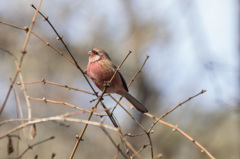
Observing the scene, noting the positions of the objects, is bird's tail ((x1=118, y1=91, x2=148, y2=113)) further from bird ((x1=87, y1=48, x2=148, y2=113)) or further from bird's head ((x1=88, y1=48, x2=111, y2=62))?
bird's head ((x1=88, y1=48, x2=111, y2=62))

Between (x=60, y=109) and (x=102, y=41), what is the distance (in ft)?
10.5

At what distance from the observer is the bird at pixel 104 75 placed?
13.5 ft

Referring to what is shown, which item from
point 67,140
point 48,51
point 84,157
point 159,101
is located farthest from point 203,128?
point 48,51

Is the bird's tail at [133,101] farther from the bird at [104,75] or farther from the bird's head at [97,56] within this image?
the bird's head at [97,56]

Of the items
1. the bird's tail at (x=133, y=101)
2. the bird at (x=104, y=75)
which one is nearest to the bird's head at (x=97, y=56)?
the bird at (x=104, y=75)

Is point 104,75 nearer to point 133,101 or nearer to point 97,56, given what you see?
point 97,56

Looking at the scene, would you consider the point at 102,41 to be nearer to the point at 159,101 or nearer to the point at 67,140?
the point at 159,101

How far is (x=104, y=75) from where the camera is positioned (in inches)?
162

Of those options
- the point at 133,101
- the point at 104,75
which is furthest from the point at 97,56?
the point at 133,101

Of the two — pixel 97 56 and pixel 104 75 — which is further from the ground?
pixel 97 56

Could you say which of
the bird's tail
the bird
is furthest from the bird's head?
the bird's tail

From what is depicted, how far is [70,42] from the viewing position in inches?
452

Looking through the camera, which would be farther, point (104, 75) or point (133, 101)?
point (133, 101)

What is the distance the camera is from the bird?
4.12 meters
